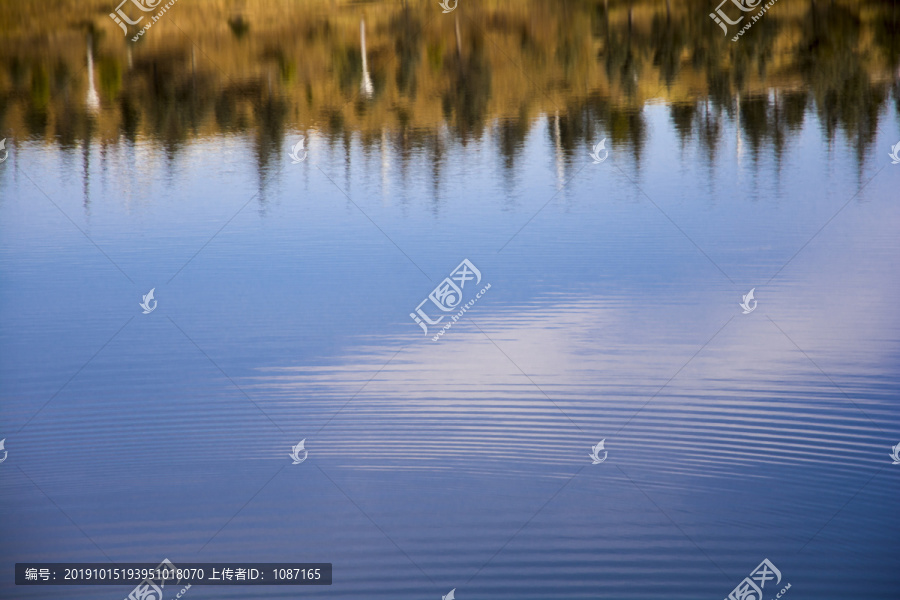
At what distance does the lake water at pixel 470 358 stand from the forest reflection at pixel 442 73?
72 centimetres

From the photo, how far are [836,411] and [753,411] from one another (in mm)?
546

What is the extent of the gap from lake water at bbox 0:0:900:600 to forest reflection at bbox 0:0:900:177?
72 centimetres

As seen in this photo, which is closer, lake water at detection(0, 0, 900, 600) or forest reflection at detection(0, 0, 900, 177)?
lake water at detection(0, 0, 900, 600)

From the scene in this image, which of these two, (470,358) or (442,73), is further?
(442,73)

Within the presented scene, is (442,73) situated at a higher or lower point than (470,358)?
higher

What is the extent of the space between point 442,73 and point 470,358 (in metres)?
21.8

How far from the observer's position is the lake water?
5.71m

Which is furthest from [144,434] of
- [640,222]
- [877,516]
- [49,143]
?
[49,143]

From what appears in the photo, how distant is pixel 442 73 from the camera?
95.3 ft

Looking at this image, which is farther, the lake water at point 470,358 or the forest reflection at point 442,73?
the forest reflection at point 442,73

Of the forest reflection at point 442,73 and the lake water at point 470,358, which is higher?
the forest reflection at point 442,73

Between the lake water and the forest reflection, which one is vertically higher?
the forest reflection

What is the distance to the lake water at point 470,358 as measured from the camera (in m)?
5.71

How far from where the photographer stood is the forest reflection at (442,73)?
2217 centimetres
